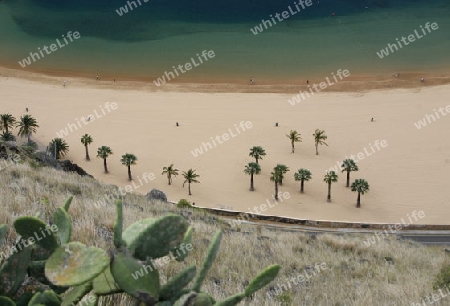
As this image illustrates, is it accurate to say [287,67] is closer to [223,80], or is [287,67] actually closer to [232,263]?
[223,80]

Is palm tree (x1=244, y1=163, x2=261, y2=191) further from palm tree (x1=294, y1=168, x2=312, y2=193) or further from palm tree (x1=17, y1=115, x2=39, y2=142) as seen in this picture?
palm tree (x1=17, y1=115, x2=39, y2=142)

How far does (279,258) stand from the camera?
37.1 feet

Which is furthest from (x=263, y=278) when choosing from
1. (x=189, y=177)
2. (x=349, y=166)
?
(x=349, y=166)

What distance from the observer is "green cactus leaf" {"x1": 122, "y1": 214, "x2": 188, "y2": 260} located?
11.5 feet

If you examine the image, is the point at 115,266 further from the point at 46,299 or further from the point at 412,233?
the point at 412,233

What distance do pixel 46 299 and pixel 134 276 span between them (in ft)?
2.66

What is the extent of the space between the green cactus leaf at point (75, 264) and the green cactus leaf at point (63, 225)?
418 mm

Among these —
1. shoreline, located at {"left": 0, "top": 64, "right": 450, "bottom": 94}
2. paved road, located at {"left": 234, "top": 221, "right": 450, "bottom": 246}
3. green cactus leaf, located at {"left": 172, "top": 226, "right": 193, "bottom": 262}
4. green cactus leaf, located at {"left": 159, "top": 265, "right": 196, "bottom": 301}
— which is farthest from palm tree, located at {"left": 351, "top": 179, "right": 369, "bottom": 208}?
green cactus leaf, located at {"left": 159, "top": 265, "right": 196, "bottom": 301}

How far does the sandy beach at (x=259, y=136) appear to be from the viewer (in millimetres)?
36156

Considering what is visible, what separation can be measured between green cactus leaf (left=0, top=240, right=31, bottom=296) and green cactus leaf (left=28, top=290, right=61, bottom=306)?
196 mm

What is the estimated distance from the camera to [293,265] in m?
11.1

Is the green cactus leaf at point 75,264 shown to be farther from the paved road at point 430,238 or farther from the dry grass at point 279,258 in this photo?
the paved road at point 430,238

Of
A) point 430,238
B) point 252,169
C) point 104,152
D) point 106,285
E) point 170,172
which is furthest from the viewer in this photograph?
point 104,152

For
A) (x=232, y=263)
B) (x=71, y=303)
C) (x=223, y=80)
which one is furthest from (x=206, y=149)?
(x=71, y=303)
